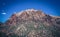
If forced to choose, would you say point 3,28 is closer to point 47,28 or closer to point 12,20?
point 12,20

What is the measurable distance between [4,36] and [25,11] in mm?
950

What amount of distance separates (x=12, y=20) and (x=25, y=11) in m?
0.46

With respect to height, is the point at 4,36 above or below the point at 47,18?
below

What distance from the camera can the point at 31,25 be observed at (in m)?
3.14

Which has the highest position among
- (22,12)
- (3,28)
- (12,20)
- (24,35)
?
(22,12)

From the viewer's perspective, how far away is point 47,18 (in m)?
3.19

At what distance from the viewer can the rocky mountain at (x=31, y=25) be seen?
10.3 feet

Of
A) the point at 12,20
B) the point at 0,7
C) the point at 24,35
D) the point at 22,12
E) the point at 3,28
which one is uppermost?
the point at 0,7

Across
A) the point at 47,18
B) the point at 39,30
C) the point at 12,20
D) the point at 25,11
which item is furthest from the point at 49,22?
the point at 12,20

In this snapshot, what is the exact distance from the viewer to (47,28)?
3.15 meters

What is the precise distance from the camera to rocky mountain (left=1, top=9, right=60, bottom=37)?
3.13 m

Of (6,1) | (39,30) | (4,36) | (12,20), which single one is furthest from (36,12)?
(4,36)

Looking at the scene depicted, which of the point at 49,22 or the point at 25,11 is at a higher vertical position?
the point at 25,11

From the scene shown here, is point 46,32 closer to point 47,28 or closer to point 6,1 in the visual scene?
point 47,28
